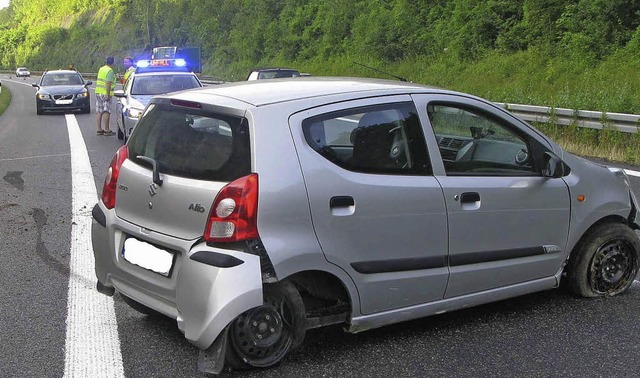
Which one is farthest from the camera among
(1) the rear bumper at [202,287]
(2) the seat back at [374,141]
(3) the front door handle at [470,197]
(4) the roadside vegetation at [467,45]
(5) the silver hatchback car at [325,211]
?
(4) the roadside vegetation at [467,45]

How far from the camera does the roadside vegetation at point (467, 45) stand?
1778 centimetres

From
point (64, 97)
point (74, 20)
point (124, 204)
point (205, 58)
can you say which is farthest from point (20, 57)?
point (124, 204)

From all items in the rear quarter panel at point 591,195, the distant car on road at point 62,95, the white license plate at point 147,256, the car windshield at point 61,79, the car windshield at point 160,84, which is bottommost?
the distant car on road at point 62,95

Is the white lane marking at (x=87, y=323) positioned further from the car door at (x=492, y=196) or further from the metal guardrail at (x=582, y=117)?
the metal guardrail at (x=582, y=117)

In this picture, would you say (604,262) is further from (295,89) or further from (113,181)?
(113,181)

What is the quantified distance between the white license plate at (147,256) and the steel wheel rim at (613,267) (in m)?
2.88

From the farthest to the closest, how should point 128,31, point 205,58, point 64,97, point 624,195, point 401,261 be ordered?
point 128,31, point 205,58, point 64,97, point 624,195, point 401,261

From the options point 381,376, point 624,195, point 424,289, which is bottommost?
point 381,376

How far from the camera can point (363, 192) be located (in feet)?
13.0

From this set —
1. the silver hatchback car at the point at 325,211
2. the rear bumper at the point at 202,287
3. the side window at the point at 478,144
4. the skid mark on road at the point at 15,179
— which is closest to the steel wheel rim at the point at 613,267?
the silver hatchback car at the point at 325,211

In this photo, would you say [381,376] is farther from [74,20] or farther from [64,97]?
[74,20]

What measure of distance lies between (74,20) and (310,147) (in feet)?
465

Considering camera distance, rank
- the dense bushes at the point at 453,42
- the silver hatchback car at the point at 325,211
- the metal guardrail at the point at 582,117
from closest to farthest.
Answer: the silver hatchback car at the point at 325,211 < the metal guardrail at the point at 582,117 < the dense bushes at the point at 453,42

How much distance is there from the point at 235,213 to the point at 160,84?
11857 mm
